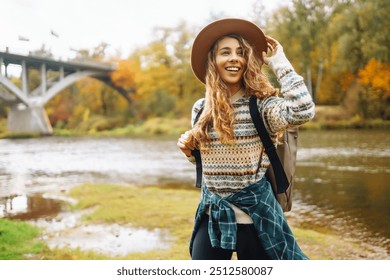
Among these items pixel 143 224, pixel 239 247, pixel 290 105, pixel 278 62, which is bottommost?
pixel 143 224

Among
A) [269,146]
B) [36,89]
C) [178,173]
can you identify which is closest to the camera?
[269,146]

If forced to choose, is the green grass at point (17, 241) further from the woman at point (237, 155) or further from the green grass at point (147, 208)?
the woman at point (237, 155)

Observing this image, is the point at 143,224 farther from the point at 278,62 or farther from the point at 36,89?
the point at 278,62

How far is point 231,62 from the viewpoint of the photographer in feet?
4.14

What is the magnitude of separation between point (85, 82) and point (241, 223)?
3.80 metres

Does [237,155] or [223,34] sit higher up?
[223,34]

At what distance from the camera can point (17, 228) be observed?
10.4 feet

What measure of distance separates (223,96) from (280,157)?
0.84ft

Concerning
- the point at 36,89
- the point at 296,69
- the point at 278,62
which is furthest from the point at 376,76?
the point at 278,62

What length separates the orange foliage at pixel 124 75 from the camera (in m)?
4.68

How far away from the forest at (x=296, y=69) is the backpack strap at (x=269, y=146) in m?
2.59

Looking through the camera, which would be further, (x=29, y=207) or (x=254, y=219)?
(x=29, y=207)

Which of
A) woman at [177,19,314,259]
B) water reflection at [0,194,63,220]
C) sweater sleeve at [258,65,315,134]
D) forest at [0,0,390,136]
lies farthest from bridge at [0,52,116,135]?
sweater sleeve at [258,65,315,134]

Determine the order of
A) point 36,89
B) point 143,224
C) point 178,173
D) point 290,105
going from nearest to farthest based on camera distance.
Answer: point 290,105, point 143,224, point 36,89, point 178,173
